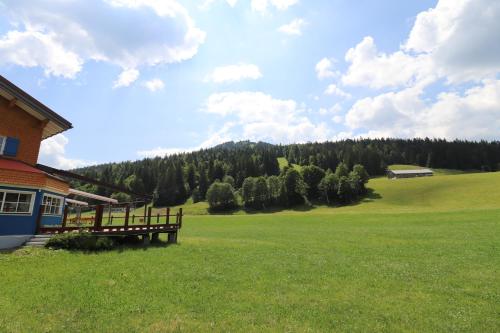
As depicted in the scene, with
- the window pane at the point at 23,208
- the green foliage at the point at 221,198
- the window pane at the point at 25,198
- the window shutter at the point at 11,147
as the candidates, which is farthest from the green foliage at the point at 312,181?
the window pane at the point at 23,208

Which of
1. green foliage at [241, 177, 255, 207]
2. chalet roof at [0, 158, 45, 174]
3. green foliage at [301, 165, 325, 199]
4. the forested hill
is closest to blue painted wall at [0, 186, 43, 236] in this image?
chalet roof at [0, 158, 45, 174]

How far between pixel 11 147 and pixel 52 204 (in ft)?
17.5

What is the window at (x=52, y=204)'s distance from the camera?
2508 cm

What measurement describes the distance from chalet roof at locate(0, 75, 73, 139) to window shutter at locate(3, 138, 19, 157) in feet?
9.06

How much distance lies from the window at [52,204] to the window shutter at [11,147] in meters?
4.34

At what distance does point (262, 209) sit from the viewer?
126375mm

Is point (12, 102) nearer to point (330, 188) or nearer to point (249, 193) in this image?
point (249, 193)

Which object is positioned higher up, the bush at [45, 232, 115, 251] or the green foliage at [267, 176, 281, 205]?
the green foliage at [267, 176, 281, 205]

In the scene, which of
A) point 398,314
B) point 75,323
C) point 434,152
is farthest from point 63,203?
point 434,152

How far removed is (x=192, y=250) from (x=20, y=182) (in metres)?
12.1

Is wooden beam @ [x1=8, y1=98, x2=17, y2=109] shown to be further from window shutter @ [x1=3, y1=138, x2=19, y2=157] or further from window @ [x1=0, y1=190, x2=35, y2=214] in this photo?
window @ [x1=0, y1=190, x2=35, y2=214]

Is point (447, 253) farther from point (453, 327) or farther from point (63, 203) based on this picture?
point (63, 203)

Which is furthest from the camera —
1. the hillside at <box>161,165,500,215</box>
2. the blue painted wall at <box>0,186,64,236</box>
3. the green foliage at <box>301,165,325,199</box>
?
the green foliage at <box>301,165,325,199</box>

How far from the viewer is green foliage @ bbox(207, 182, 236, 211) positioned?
130125 millimetres
